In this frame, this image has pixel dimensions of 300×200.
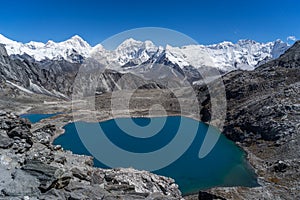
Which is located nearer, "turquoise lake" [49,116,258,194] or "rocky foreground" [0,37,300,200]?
"rocky foreground" [0,37,300,200]

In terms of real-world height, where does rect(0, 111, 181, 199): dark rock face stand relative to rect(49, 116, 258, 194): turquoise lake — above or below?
above

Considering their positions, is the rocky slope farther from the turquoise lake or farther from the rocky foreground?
the turquoise lake

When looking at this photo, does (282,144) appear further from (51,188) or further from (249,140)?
(51,188)

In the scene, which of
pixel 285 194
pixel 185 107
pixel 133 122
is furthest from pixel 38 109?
pixel 285 194

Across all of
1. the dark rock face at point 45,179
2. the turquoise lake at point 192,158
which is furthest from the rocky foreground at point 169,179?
the turquoise lake at point 192,158

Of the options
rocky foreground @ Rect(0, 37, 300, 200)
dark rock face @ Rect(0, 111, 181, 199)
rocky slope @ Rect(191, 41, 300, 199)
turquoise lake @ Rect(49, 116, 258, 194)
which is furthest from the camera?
turquoise lake @ Rect(49, 116, 258, 194)

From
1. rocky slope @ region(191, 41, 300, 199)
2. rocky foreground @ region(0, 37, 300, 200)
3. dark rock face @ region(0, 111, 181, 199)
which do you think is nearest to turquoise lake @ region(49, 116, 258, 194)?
rocky foreground @ region(0, 37, 300, 200)
